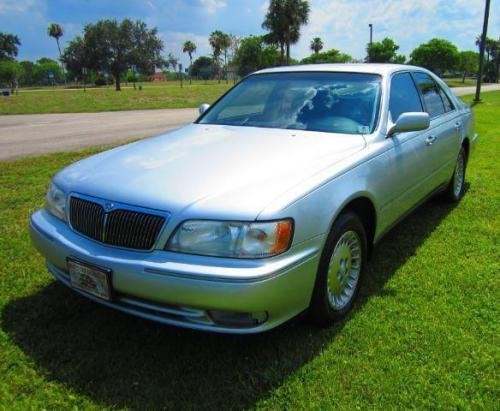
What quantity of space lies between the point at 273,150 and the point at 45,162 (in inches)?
237

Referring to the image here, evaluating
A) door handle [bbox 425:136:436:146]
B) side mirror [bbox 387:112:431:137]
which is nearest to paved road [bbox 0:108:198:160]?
door handle [bbox 425:136:436:146]

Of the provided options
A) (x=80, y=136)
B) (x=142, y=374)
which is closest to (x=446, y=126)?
(x=142, y=374)

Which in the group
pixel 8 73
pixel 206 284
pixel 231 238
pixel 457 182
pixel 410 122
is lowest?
pixel 457 182

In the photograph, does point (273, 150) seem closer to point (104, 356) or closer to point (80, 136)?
point (104, 356)

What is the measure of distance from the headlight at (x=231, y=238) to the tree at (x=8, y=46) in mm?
90530

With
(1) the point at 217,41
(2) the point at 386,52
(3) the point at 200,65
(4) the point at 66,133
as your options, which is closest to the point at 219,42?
(1) the point at 217,41

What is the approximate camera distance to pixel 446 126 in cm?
479

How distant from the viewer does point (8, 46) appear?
82.6 meters

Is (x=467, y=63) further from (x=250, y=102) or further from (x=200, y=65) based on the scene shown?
(x=250, y=102)

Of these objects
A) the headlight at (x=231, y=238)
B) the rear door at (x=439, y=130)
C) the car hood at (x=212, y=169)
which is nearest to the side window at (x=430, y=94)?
the rear door at (x=439, y=130)

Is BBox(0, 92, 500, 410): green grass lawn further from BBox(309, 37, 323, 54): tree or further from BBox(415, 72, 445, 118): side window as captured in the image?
BBox(309, 37, 323, 54): tree

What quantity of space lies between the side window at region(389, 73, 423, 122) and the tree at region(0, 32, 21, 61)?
8932 cm

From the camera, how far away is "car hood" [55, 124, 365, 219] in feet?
8.27

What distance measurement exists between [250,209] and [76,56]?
5644 cm
